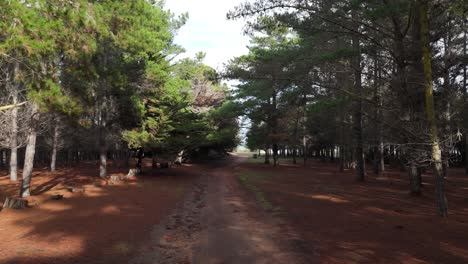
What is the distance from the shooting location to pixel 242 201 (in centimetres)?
1420

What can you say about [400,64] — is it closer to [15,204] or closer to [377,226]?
[377,226]

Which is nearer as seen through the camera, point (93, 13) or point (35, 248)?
point (35, 248)

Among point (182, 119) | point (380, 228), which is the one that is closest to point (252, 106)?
point (182, 119)

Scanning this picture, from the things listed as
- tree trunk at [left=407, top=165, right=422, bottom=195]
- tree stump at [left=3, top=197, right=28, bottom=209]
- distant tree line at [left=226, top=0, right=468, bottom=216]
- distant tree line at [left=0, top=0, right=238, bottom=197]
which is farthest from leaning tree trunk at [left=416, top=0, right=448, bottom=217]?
tree stump at [left=3, top=197, right=28, bottom=209]

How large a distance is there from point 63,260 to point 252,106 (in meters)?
32.7

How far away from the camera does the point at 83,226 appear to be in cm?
956

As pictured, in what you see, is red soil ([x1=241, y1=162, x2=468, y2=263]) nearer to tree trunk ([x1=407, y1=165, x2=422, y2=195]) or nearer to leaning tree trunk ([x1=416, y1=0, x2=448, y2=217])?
tree trunk ([x1=407, y1=165, x2=422, y2=195])

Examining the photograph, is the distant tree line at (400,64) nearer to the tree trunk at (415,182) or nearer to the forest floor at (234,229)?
the tree trunk at (415,182)

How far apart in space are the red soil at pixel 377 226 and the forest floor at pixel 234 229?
22 mm

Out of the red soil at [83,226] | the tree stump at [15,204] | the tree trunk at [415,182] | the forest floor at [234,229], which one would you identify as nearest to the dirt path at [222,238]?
the forest floor at [234,229]

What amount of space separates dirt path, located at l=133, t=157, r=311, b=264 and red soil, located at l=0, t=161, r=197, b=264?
0.55 m

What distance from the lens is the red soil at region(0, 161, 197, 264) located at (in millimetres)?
7082

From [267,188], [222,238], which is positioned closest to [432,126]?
[222,238]

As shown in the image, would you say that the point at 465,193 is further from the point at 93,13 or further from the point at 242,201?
the point at 93,13
